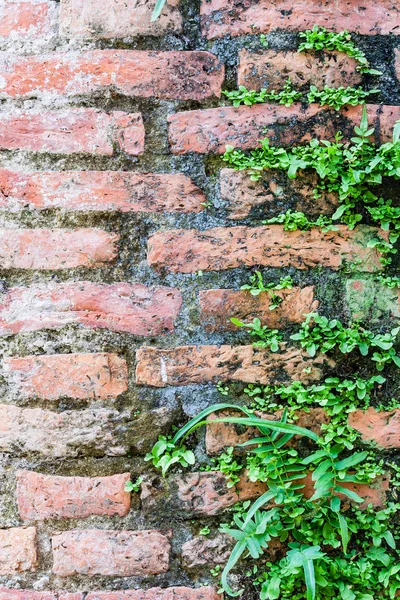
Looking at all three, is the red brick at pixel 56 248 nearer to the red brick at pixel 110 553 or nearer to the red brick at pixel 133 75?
the red brick at pixel 133 75

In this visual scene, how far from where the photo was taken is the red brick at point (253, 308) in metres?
1.14

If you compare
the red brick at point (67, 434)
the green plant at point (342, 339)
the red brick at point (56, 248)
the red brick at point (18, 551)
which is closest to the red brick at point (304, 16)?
the red brick at point (56, 248)

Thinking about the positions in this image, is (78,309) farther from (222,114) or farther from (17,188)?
(222,114)

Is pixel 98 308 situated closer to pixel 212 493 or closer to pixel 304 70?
pixel 212 493

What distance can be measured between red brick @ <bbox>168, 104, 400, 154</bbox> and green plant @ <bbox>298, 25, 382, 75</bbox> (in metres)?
0.09

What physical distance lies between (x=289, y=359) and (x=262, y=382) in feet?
0.23

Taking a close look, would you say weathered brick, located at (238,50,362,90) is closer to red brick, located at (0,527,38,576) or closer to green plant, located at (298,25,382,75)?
green plant, located at (298,25,382,75)

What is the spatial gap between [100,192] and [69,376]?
1.21 feet

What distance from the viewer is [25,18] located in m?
1.23

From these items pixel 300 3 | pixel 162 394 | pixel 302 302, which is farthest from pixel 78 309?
pixel 300 3

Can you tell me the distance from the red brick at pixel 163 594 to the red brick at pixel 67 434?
25cm

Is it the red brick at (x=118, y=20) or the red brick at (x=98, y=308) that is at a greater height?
the red brick at (x=118, y=20)

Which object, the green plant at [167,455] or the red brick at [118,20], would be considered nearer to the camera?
the green plant at [167,455]

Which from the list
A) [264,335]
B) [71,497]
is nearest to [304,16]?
[264,335]
